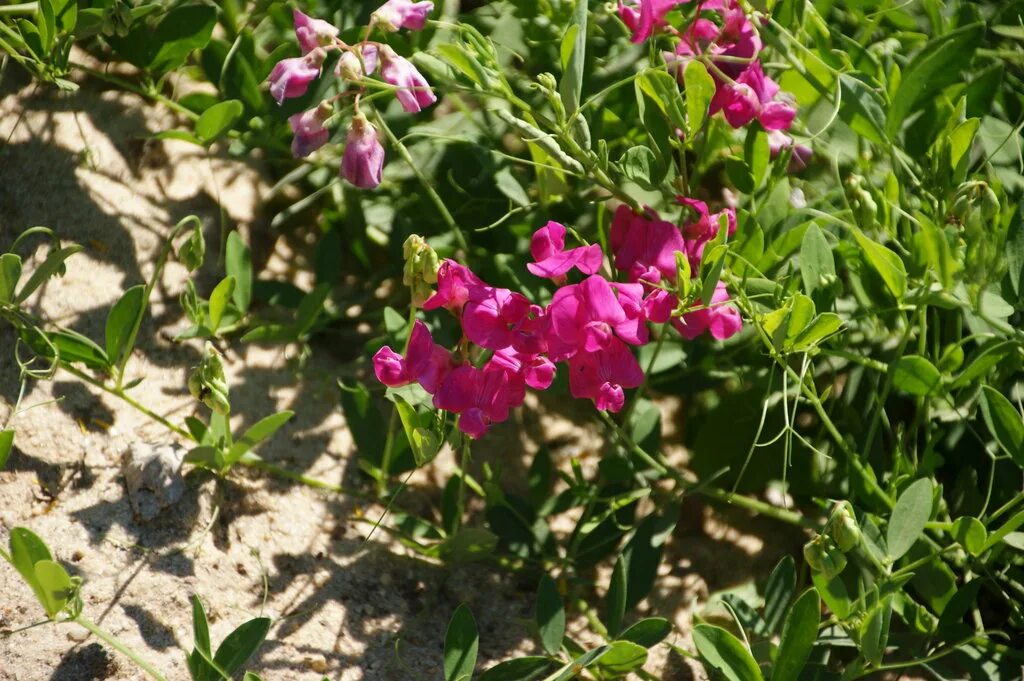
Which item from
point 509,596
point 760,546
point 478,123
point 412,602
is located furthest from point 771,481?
point 478,123

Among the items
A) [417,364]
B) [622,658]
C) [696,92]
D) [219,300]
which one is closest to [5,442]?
[219,300]

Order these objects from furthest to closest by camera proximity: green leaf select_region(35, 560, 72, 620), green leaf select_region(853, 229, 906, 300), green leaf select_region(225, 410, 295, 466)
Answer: green leaf select_region(225, 410, 295, 466) → green leaf select_region(853, 229, 906, 300) → green leaf select_region(35, 560, 72, 620)

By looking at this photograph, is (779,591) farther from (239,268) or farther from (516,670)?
(239,268)

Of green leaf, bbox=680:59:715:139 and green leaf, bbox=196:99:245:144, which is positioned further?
green leaf, bbox=196:99:245:144

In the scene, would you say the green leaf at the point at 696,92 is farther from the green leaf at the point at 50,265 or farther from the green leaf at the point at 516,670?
the green leaf at the point at 50,265

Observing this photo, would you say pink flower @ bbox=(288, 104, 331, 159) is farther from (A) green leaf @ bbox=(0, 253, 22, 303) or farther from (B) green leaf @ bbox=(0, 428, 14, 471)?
(B) green leaf @ bbox=(0, 428, 14, 471)

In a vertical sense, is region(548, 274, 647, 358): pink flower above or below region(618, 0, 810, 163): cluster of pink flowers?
below

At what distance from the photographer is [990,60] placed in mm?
1790

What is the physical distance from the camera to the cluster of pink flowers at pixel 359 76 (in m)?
1.33

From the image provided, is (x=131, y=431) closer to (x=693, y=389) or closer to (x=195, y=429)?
(x=195, y=429)

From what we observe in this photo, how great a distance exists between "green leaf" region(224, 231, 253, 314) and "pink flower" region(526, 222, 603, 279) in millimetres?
504

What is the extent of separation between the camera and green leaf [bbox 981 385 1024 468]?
1389mm

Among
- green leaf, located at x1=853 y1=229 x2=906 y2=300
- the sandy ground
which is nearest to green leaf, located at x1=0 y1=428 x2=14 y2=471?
the sandy ground

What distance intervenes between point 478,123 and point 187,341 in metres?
0.52
